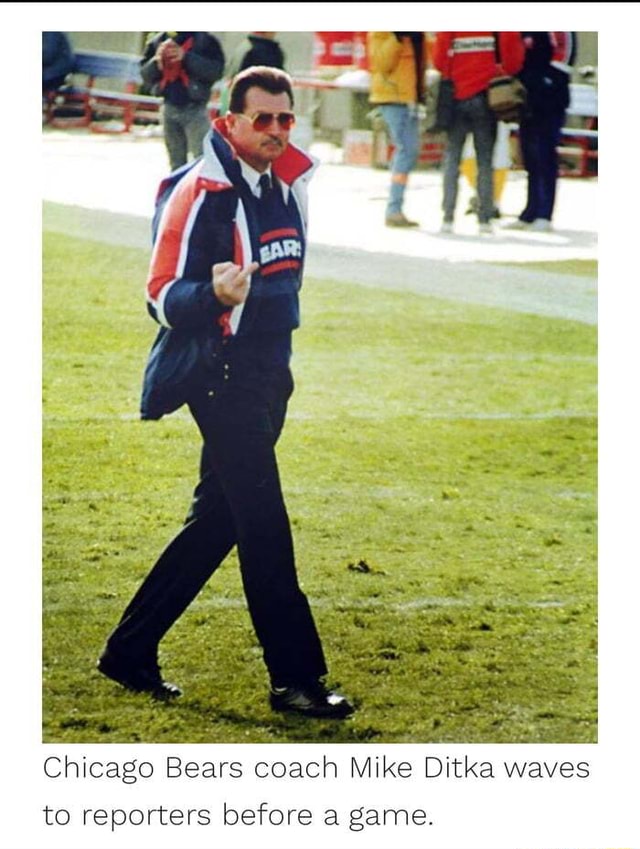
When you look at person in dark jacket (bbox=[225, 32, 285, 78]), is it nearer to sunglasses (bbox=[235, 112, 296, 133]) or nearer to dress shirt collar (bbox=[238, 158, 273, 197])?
sunglasses (bbox=[235, 112, 296, 133])

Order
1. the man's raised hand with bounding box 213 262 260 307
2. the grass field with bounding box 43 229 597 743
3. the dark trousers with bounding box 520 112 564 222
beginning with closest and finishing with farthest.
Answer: the man's raised hand with bounding box 213 262 260 307 → the grass field with bounding box 43 229 597 743 → the dark trousers with bounding box 520 112 564 222

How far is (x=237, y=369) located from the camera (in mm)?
4090

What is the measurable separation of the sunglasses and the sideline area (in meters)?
0.29

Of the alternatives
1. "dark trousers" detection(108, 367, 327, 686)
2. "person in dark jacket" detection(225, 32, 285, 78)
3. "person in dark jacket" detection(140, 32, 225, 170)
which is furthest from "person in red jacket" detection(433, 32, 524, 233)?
"dark trousers" detection(108, 367, 327, 686)

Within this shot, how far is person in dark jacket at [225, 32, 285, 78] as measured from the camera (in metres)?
4.42

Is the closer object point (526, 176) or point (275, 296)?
point (275, 296)

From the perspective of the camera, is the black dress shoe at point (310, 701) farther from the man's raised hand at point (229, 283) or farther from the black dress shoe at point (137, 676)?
the man's raised hand at point (229, 283)

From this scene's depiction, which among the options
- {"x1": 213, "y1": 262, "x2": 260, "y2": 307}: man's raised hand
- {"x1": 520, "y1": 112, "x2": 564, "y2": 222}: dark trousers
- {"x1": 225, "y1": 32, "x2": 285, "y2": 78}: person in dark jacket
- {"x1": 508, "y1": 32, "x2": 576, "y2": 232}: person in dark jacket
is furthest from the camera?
{"x1": 520, "y1": 112, "x2": 564, "y2": 222}: dark trousers

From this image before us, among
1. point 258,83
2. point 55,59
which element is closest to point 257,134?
point 258,83

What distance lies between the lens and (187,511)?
14.7 ft
